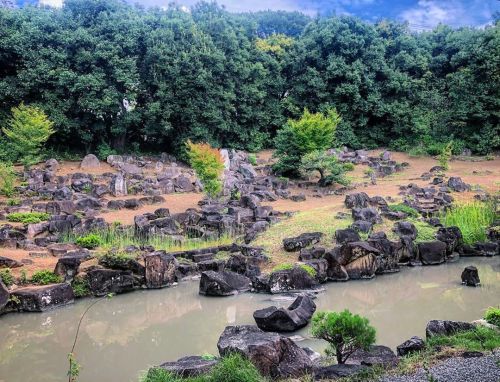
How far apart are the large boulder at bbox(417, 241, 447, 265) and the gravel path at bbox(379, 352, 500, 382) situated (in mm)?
10128

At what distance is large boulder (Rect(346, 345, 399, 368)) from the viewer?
25.3 feet

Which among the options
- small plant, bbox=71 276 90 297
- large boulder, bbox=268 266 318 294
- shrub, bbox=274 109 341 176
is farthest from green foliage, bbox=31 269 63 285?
shrub, bbox=274 109 341 176

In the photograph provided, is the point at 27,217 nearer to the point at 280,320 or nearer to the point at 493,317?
the point at 280,320

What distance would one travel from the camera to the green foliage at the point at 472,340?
8016 millimetres

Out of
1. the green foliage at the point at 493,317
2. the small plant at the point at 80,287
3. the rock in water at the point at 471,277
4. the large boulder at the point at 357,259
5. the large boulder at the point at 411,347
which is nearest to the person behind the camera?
the large boulder at the point at 411,347

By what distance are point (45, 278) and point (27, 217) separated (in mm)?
7876

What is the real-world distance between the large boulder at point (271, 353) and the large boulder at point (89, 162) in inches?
1036

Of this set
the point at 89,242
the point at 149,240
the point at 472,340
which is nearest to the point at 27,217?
the point at 89,242

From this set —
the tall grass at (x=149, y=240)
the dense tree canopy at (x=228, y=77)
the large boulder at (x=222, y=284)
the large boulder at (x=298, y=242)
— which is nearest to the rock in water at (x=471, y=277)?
the large boulder at (x=298, y=242)

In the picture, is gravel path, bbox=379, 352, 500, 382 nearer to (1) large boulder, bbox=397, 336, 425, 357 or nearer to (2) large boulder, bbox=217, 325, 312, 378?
(1) large boulder, bbox=397, 336, 425, 357

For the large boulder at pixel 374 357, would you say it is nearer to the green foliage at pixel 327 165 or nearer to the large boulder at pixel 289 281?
the large boulder at pixel 289 281

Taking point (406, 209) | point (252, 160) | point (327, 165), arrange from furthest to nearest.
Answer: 1. point (252, 160)
2. point (327, 165)
3. point (406, 209)

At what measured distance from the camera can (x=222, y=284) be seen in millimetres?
14000

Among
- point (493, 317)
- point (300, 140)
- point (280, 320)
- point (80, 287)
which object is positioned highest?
point (300, 140)
